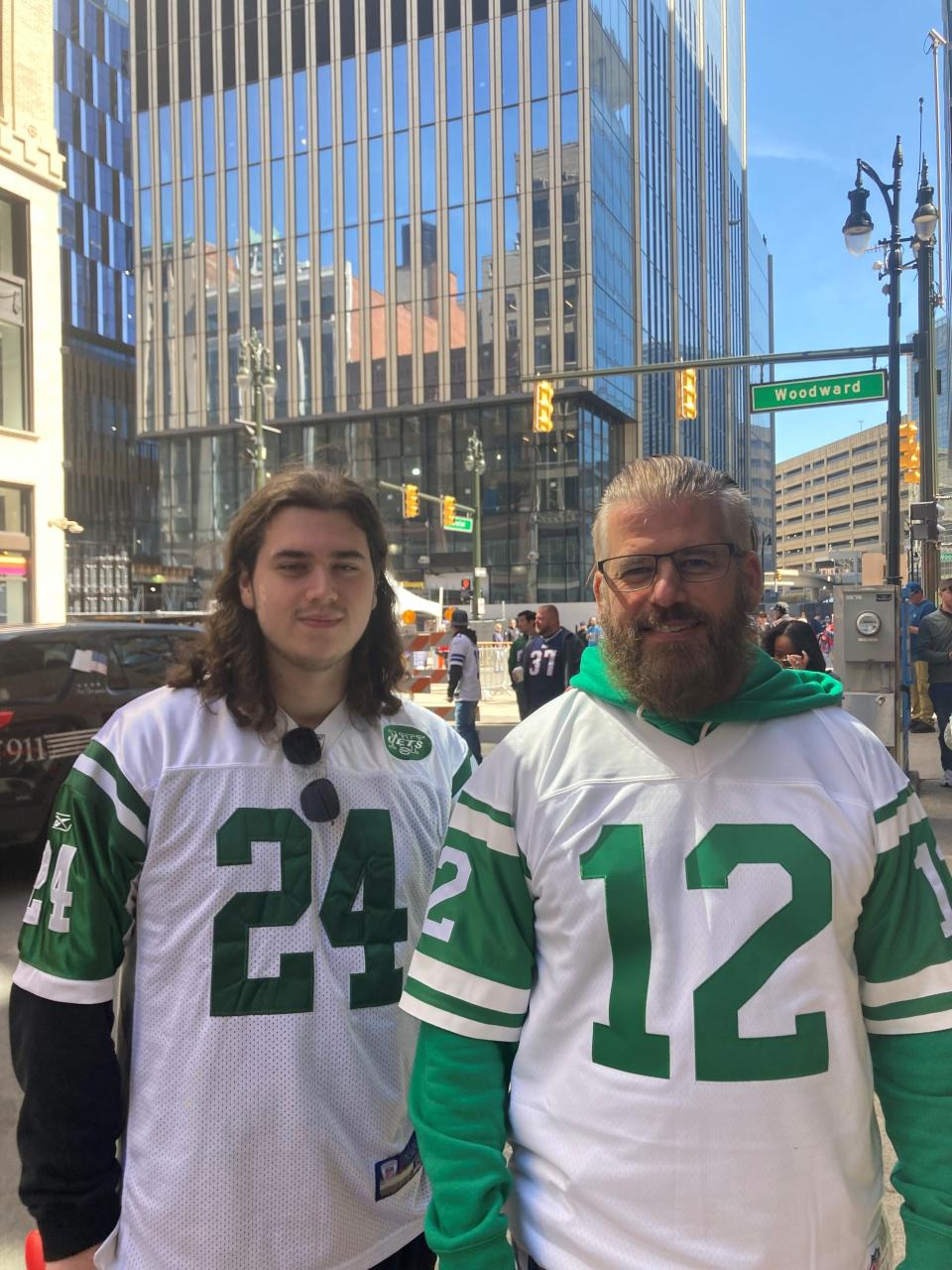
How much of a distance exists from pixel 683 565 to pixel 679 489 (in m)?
0.13

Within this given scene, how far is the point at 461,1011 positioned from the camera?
1.37 m

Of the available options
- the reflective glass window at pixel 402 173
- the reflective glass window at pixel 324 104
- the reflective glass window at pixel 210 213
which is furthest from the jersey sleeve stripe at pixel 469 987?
the reflective glass window at pixel 210 213

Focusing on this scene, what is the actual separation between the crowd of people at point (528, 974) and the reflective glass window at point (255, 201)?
48885 millimetres

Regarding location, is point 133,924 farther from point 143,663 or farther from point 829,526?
point 829,526

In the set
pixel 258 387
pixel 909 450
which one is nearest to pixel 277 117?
pixel 258 387

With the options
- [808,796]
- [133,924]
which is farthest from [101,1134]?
[808,796]

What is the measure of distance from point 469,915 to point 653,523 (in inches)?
27.5

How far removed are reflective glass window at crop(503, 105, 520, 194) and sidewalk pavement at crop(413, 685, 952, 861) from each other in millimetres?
29766

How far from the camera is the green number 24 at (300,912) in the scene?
150 centimetres

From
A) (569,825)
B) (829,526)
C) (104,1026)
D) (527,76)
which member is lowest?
(104,1026)

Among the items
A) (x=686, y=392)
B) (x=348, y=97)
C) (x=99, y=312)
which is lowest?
(x=686, y=392)

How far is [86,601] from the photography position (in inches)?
2227

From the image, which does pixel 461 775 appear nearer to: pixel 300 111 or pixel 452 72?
pixel 452 72

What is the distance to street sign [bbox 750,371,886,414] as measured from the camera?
13.4 meters
